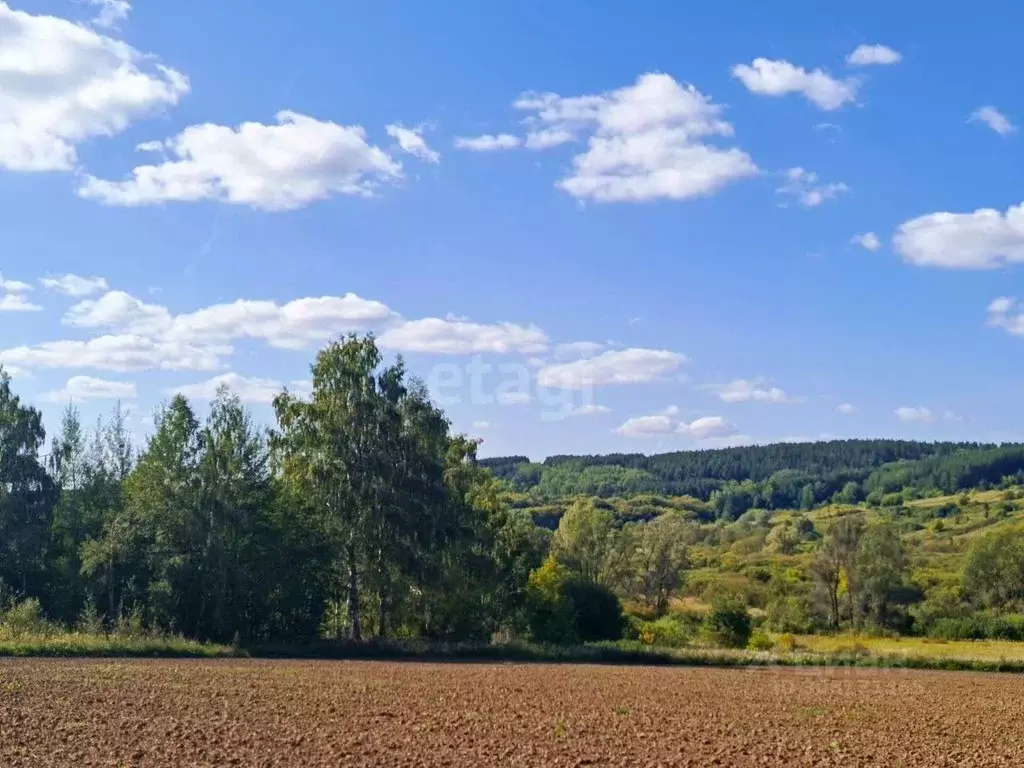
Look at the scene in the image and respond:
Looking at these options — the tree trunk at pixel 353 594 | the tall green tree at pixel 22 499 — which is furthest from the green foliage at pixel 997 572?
the tall green tree at pixel 22 499

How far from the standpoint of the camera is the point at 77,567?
1935 inches

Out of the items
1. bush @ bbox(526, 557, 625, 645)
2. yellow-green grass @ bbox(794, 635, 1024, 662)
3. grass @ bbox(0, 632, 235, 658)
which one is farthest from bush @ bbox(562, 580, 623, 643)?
grass @ bbox(0, 632, 235, 658)

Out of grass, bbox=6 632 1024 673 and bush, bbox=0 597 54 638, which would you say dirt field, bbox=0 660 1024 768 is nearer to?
bush, bbox=0 597 54 638

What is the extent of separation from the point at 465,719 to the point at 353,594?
27.5 meters

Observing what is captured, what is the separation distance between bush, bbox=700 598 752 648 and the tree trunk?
21073 mm

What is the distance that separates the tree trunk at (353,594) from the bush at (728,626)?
21.1 metres

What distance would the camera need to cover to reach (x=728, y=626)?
193ft

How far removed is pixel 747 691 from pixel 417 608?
22346 mm

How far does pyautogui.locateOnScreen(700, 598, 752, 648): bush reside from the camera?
5859cm

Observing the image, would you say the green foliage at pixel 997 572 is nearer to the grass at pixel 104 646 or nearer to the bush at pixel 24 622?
the grass at pixel 104 646

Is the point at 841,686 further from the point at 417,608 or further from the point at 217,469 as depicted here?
the point at 217,469

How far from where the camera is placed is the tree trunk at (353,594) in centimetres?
4912

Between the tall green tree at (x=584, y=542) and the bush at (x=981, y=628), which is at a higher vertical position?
the tall green tree at (x=584, y=542)

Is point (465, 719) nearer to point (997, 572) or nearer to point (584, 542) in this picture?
point (584, 542)
